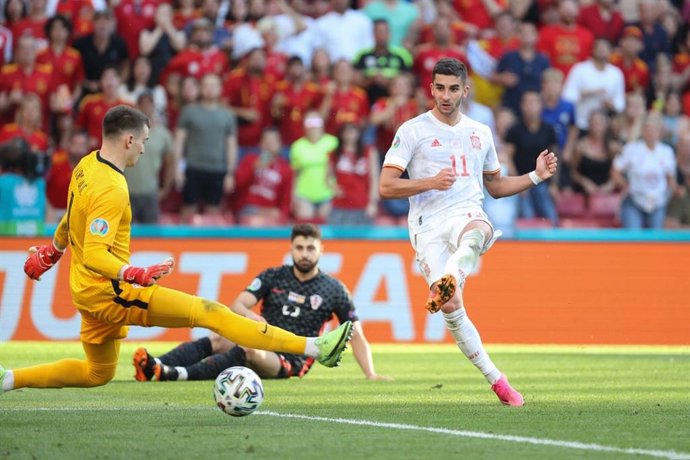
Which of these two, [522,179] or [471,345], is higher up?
[522,179]

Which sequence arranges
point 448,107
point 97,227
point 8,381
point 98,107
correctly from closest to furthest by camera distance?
point 97,227 → point 8,381 → point 448,107 → point 98,107

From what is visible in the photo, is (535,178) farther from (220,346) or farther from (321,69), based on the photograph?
(321,69)

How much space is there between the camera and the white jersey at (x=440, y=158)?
374 inches

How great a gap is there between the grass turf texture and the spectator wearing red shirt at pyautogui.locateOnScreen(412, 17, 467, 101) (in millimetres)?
6929

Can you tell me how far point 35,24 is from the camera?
762 inches

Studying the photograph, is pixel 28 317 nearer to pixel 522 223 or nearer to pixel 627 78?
pixel 522 223

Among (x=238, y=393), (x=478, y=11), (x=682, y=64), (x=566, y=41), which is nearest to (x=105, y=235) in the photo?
(x=238, y=393)

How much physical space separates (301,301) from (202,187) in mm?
6636

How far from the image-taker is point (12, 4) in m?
19.5

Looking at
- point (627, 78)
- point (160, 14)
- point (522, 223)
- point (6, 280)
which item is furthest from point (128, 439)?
point (627, 78)

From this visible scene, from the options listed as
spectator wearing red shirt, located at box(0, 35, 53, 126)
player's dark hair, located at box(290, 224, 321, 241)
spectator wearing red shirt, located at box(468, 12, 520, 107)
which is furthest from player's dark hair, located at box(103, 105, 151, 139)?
spectator wearing red shirt, located at box(468, 12, 520, 107)

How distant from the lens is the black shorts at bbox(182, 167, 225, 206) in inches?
714

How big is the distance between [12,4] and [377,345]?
306 inches

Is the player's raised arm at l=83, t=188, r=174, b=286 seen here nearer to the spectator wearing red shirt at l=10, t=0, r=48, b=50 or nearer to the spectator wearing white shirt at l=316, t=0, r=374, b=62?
the spectator wearing red shirt at l=10, t=0, r=48, b=50
